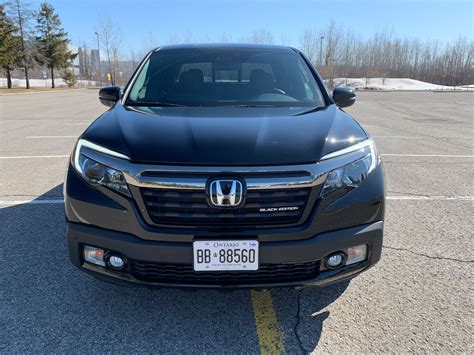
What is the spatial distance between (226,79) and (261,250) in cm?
184

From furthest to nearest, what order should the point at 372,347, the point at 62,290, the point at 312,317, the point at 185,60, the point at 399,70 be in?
1. the point at 399,70
2. the point at 185,60
3. the point at 62,290
4. the point at 312,317
5. the point at 372,347

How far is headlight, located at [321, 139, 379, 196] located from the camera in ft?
6.76

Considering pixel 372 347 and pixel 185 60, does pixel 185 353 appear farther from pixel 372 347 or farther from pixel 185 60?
pixel 185 60

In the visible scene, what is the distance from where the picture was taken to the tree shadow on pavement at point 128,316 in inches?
84.1

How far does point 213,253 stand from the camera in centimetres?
197

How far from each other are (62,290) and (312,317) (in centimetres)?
168

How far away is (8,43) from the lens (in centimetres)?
3953

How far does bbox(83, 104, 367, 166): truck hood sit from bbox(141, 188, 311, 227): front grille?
16cm

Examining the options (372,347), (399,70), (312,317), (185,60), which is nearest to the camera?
(372,347)

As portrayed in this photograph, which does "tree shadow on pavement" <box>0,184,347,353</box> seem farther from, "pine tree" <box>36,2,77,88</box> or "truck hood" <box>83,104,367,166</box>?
"pine tree" <box>36,2,77,88</box>

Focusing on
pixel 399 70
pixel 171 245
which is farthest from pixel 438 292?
pixel 399 70

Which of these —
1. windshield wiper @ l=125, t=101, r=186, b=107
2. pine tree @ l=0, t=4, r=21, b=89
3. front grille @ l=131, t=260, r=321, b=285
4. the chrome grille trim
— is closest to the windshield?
windshield wiper @ l=125, t=101, r=186, b=107

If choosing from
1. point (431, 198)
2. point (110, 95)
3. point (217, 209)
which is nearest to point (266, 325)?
point (217, 209)

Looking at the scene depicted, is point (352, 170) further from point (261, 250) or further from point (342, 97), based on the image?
point (342, 97)
